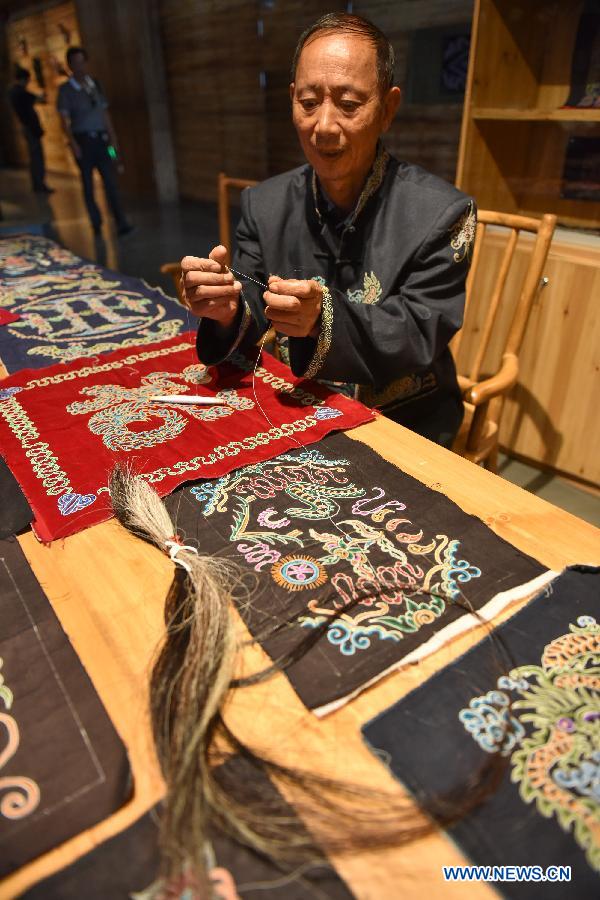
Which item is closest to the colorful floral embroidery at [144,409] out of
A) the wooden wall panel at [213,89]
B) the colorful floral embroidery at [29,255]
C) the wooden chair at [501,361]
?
the wooden chair at [501,361]

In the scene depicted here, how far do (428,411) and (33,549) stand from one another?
3.25 feet

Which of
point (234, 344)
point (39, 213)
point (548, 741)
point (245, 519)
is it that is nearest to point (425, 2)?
point (234, 344)

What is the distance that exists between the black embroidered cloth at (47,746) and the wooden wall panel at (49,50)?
916 centimetres

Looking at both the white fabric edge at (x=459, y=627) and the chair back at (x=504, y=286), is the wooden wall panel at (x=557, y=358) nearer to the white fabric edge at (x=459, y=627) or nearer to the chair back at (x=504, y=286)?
the chair back at (x=504, y=286)

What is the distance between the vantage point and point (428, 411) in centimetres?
143

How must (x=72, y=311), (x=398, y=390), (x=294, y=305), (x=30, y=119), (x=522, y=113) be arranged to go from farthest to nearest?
(x=30, y=119)
(x=522, y=113)
(x=72, y=311)
(x=398, y=390)
(x=294, y=305)

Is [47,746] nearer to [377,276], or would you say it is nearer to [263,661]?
[263,661]

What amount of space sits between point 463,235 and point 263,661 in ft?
3.34

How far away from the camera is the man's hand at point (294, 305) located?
95 centimetres

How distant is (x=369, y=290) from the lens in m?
1.26

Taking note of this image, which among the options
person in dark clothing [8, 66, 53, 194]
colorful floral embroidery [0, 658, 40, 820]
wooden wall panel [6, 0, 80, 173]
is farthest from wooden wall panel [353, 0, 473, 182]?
wooden wall panel [6, 0, 80, 173]

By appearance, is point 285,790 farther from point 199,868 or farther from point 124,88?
point 124,88

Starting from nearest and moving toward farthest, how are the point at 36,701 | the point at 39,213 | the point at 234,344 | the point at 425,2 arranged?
the point at 36,701 → the point at 234,344 → the point at 425,2 → the point at 39,213

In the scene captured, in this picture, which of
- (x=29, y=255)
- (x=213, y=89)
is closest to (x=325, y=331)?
(x=29, y=255)
